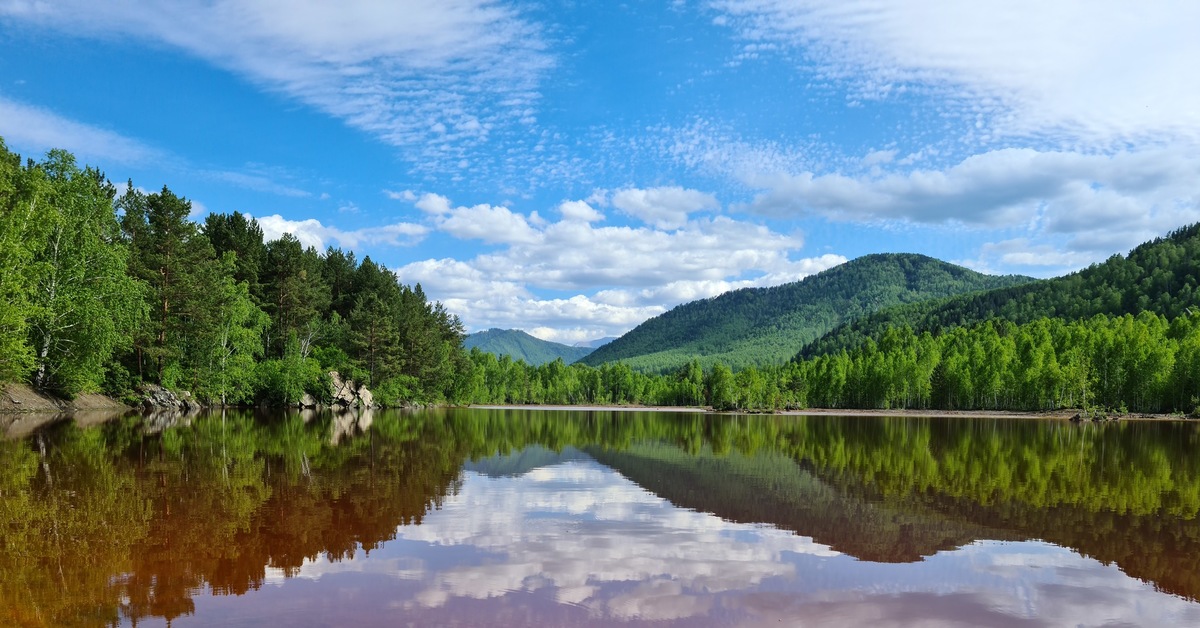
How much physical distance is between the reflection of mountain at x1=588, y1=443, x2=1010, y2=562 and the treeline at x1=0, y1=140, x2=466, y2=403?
3843 centimetres

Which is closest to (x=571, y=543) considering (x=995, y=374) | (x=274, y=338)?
(x=274, y=338)

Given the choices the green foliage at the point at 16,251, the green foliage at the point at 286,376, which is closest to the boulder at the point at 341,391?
the green foliage at the point at 286,376

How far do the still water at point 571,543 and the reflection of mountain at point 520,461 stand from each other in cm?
41

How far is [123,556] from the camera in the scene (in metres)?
12.0

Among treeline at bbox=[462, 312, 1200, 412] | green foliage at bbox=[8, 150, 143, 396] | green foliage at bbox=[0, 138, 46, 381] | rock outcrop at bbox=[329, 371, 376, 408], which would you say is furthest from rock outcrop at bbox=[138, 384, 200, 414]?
treeline at bbox=[462, 312, 1200, 412]

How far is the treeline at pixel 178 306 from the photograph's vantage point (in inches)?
1852

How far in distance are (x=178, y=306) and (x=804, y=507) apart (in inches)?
2552

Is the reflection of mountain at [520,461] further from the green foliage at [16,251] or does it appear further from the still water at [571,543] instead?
the green foliage at [16,251]

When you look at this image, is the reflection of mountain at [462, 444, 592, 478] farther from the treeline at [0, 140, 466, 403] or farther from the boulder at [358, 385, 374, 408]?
the boulder at [358, 385, 374, 408]

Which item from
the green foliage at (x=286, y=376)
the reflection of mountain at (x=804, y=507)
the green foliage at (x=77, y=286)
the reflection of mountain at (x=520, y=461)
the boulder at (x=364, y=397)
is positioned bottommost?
the reflection of mountain at (x=804, y=507)

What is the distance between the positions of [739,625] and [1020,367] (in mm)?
138034

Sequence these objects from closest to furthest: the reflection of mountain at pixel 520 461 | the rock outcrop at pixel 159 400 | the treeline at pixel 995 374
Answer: the reflection of mountain at pixel 520 461 < the rock outcrop at pixel 159 400 < the treeline at pixel 995 374

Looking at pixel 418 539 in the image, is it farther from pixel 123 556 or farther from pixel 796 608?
pixel 796 608

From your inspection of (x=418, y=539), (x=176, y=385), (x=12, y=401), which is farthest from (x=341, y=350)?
(x=418, y=539)
